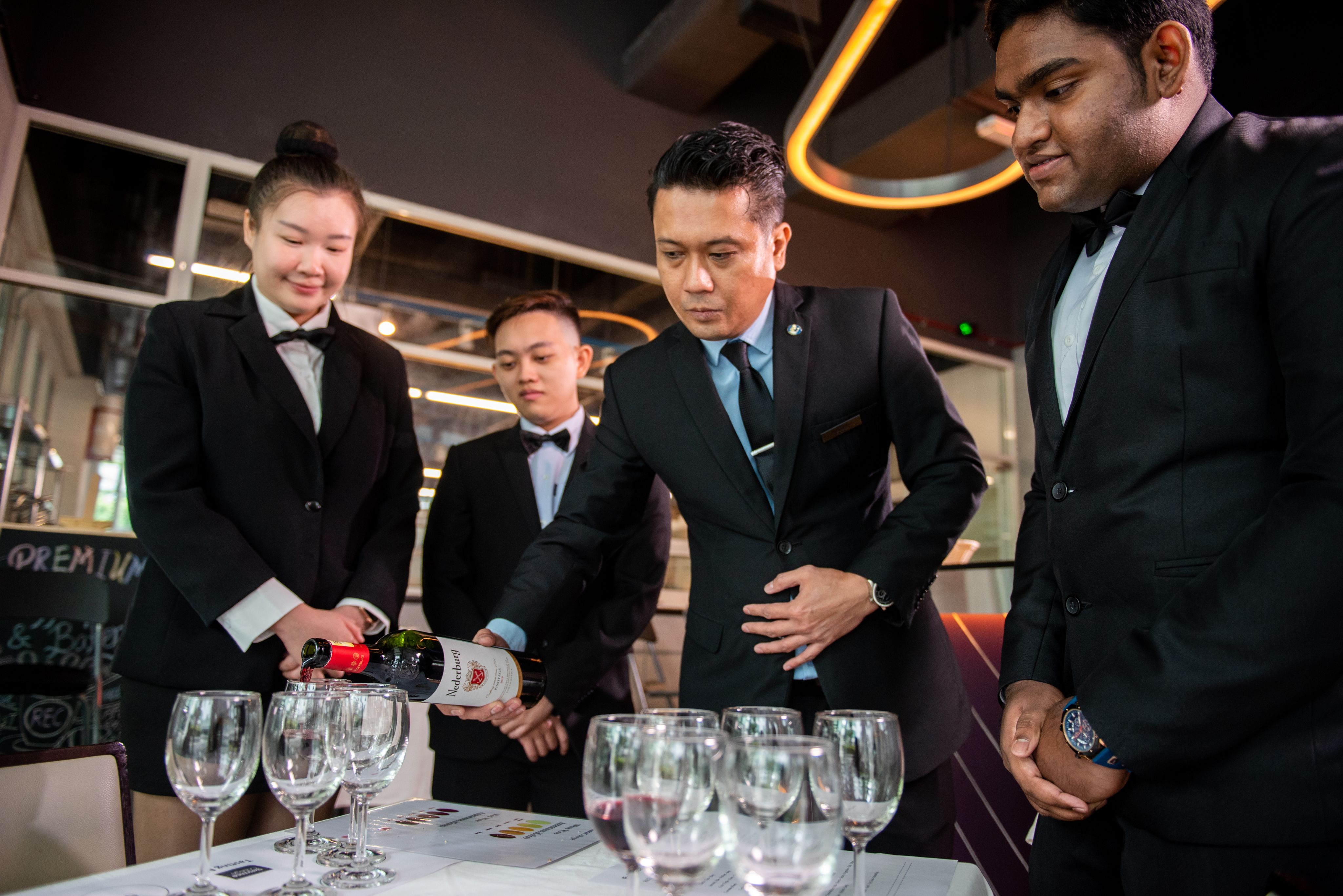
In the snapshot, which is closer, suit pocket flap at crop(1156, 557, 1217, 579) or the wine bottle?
suit pocket flap at crop(1156, 557, 1217, 579)

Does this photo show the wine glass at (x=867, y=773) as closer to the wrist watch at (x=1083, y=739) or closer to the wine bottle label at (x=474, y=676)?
the wrist watch at (x=1083, y=739)

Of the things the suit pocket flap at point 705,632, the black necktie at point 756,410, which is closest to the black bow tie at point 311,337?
the black necktie at point 756,410

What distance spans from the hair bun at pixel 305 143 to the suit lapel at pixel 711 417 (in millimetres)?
1006

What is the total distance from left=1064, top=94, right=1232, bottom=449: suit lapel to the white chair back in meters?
1.46

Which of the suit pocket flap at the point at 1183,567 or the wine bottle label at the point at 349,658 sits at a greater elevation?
the suit pocket flap at the point at 1183,567

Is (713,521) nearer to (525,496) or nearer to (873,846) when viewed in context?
(873,846)

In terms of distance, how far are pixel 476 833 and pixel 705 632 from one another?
57 cm

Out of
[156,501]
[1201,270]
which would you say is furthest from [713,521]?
[156,501]

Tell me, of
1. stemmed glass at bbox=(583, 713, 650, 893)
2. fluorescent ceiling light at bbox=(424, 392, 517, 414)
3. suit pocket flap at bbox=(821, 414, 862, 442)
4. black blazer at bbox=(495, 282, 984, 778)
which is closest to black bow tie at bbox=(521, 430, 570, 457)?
black blazer at bbox=(495, 282, 984, 778)

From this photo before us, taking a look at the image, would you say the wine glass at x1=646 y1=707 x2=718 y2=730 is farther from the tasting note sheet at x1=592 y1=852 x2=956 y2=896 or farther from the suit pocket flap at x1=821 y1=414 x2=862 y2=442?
the suit pocket flap at x1=821 y1=414 x2=862 y2=442

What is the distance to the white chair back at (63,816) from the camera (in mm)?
1243

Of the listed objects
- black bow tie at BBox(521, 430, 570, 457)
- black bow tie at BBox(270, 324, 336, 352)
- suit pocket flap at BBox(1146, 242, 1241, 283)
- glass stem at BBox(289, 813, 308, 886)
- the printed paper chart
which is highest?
black bow tie at BBox(270, 324, 336, 352)

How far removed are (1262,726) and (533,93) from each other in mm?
5881

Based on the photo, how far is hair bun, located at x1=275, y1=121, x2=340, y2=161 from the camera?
7.04ft
